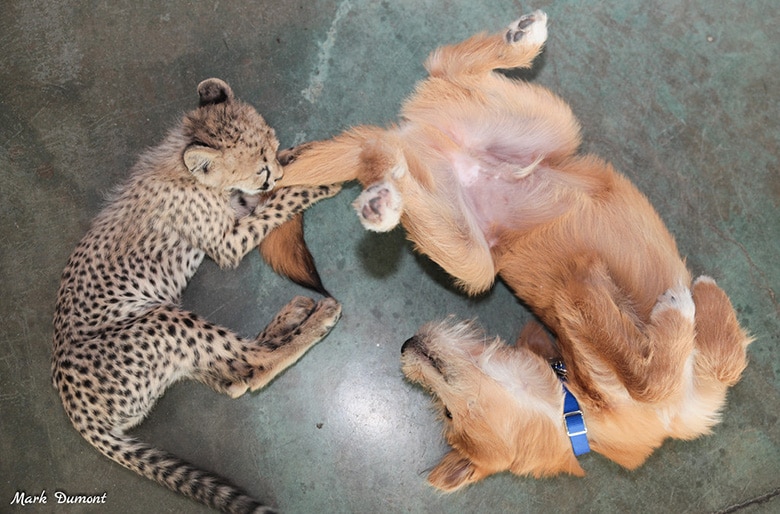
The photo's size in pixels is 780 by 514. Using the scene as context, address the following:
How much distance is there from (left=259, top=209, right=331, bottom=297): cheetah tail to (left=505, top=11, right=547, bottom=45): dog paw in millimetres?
1796

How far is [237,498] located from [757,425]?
3565 mm

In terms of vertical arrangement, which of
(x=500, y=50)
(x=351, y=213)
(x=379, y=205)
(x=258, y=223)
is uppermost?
(x=500, y=50)

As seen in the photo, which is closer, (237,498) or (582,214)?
(582,214)

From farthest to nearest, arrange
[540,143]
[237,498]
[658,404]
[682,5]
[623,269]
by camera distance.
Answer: [682,5] → [237,498] → [540,143] → [623,269] → [658,404]

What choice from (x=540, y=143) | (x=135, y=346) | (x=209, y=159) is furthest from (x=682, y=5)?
(x=135, y=346)

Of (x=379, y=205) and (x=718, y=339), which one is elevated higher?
(x=379, y=205)

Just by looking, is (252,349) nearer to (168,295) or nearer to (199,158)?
(168,295)

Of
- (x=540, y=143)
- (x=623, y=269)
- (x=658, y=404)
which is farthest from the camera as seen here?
(x=540, y=143)

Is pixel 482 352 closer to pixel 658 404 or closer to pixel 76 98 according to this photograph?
pixel 658 404

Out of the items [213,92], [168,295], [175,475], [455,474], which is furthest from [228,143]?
[455,474]

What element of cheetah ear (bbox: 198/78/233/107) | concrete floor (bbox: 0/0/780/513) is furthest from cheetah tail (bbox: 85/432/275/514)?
cheetah ear (bbox: 198/78/233/107)

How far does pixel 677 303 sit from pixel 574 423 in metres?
0.85

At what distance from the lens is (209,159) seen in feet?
11.8

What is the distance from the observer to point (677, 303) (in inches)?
124
